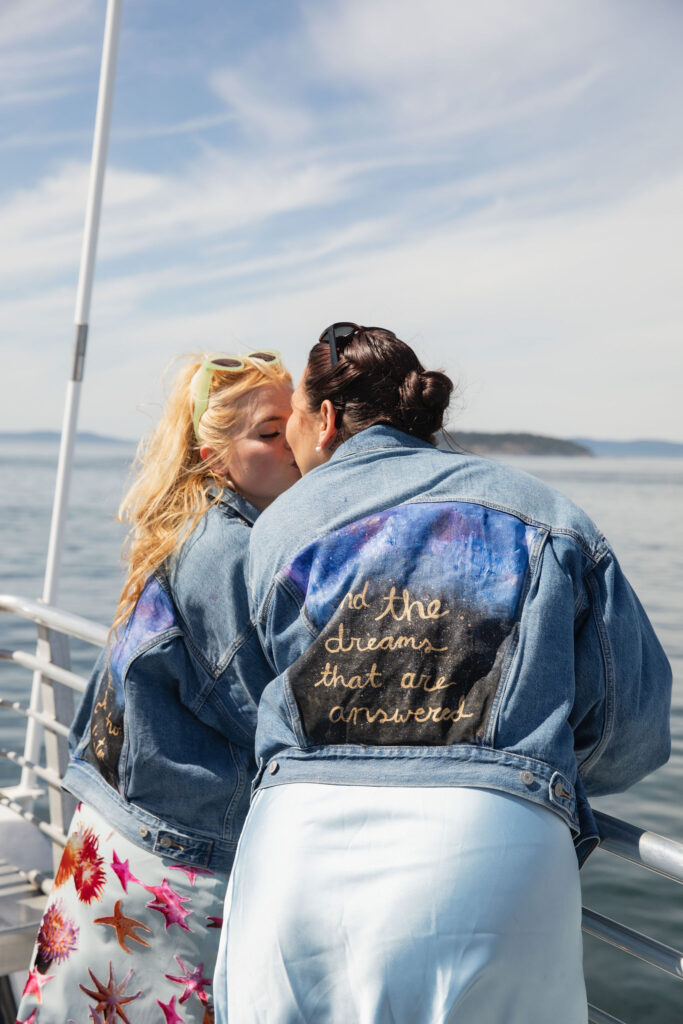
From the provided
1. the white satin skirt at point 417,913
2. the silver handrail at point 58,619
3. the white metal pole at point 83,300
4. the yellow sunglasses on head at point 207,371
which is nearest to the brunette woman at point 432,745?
the white satin skirt at point 417,913

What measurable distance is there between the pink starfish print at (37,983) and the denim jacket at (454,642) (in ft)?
2.45

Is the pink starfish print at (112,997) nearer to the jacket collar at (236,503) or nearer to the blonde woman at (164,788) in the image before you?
the blonde woman at (164,788)

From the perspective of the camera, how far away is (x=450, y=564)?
1.24 meters

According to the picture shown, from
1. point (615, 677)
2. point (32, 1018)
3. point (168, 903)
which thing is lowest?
point (32, 1018)

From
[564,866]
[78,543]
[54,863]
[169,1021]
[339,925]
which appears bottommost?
[78,543]

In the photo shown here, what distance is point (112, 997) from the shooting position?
1703 millimetres

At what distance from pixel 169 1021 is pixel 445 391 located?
117 centimetres

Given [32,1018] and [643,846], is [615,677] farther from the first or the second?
[32,1018]

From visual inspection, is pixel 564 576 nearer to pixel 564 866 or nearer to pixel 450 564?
pixel 450 564

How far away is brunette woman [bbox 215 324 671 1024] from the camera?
1.13m

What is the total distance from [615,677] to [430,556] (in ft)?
0.94

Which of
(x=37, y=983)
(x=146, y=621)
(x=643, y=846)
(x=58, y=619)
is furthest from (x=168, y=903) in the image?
(x=58, y=619)

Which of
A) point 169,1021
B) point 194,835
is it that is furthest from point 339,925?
point 169,1021

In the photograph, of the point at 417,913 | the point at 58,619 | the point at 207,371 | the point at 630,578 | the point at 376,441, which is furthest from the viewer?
the point at 630,578
